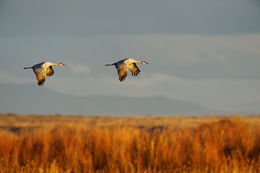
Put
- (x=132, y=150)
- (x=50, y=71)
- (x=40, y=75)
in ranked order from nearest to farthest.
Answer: (x=40, y=75) → (x=50, y=71) → (x=132, y=150)

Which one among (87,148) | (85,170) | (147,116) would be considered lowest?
(85,170)

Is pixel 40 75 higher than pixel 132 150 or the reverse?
the reverse

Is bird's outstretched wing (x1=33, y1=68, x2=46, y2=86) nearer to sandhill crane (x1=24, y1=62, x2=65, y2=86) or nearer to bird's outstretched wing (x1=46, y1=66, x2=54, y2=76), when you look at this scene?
sandhill crane (x1=24, y1=62, x2=65, y2=86)

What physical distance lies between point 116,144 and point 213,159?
2567 mm

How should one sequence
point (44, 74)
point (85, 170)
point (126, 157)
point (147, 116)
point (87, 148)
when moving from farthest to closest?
1. point (147, 116)
2. point (87, 148)
3. point (126, 157)
4. point (85, 170)
5. point (44, 74)

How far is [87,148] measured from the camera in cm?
1112

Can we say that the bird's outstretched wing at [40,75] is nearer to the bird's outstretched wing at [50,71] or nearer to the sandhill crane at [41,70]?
the sandhill crane at [41,70]

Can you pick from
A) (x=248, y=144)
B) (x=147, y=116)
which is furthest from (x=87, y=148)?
(x=147, y=116)

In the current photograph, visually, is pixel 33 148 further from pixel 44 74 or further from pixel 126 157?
pixel 44 74

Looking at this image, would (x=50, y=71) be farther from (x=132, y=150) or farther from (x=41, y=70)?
(x=132, y=150)

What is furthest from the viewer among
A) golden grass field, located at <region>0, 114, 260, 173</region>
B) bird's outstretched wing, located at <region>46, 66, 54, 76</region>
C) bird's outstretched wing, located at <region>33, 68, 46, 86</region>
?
golden grass field, located at <region>0, 114, 260, 173</region>

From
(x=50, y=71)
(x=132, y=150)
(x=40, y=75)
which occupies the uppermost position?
(x=132, y=150)

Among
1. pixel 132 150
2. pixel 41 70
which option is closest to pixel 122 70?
pixel 41 70

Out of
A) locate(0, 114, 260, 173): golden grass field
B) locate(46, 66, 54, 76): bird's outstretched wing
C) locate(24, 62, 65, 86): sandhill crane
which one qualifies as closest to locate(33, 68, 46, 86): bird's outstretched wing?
locate(24, 62, 65, 86): sandhill crane
